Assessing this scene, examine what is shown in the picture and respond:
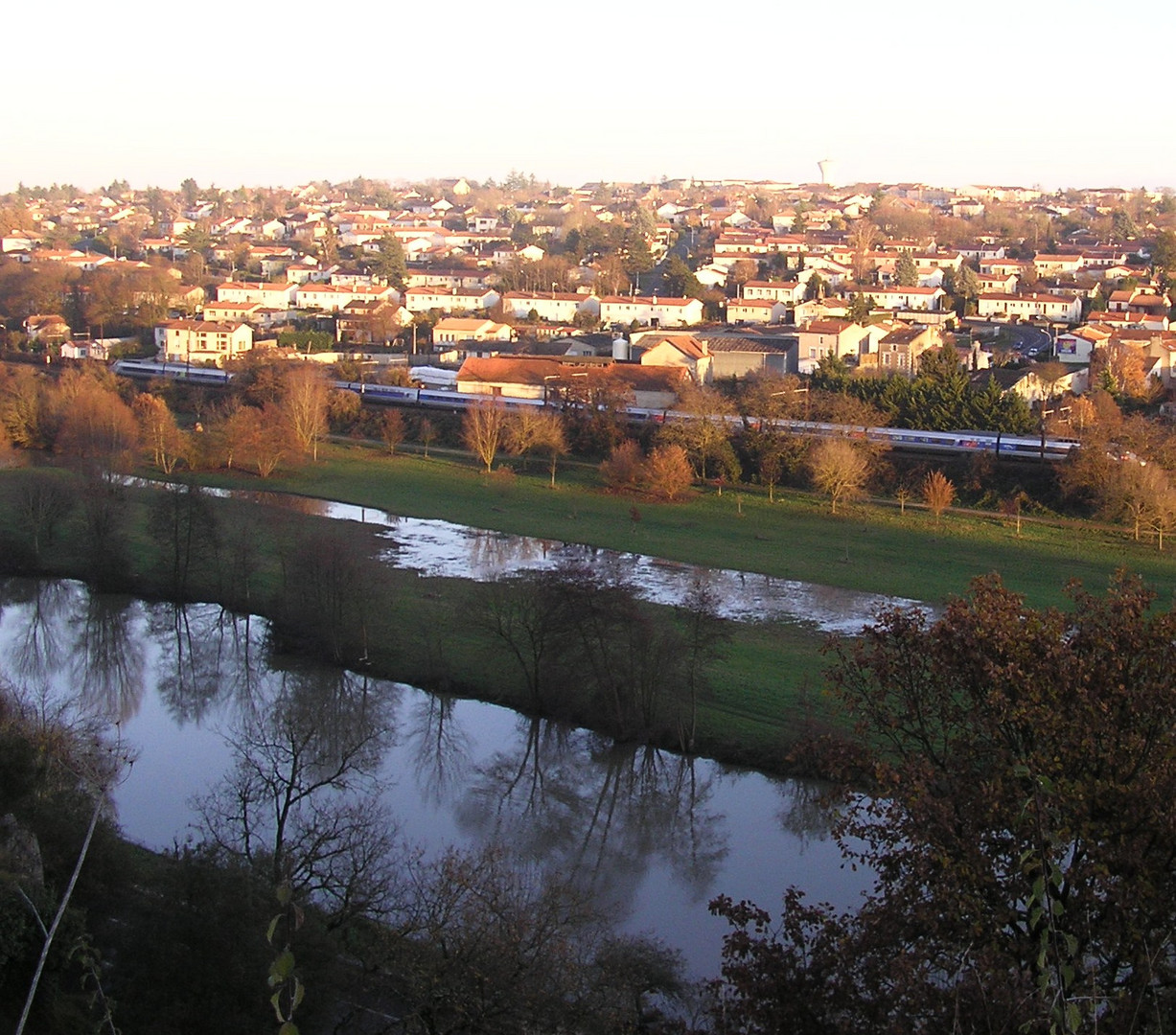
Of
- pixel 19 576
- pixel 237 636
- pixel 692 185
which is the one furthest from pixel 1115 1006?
pixel 692 185

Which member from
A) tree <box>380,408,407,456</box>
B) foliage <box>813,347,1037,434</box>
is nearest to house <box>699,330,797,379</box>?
foliage <box>813,347,1037,434</box>

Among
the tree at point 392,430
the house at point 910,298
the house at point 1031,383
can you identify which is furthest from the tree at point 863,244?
the tree at point 392,430

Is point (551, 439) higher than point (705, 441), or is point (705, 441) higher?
point (705, 441)

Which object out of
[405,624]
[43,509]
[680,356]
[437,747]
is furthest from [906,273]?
[437,747]

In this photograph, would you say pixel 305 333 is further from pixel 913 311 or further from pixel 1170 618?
pixel 1170 618

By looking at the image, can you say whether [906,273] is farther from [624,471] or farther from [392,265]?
[624,471]

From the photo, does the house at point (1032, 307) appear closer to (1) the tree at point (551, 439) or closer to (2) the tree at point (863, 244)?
(2) the tree at point (863, 244)
